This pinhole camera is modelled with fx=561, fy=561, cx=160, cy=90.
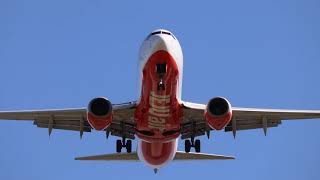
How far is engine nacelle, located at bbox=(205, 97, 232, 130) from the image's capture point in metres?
23.0

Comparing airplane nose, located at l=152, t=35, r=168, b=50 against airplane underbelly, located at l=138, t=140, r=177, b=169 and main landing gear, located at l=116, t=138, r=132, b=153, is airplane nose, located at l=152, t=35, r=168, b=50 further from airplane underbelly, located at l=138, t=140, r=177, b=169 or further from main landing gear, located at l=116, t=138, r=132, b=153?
main landing gear, located at l=116, t=138, r=132, b=153

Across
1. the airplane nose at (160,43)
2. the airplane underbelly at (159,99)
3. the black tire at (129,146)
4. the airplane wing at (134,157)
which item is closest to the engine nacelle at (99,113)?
the airplane underbelly at (159,99)

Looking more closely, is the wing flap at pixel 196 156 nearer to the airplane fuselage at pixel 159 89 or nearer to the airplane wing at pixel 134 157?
the airplane wing at pixel 134 157

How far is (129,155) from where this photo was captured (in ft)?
96.9

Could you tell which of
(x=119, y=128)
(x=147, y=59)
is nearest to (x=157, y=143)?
(x=119, y=128)

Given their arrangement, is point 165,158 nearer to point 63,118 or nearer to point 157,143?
point 157,143

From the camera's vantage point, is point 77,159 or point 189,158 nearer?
point 77,159

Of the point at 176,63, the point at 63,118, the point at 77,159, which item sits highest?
the point at 176,63

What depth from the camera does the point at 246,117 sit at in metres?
28.2

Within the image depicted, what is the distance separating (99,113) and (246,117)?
Answer: 858cm

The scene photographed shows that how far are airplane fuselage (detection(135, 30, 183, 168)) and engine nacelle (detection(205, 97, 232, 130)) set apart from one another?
1524 mm

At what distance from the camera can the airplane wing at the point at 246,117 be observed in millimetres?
26000

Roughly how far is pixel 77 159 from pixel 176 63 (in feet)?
24.7

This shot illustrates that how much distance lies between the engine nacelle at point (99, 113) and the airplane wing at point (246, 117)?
11.7 ft
